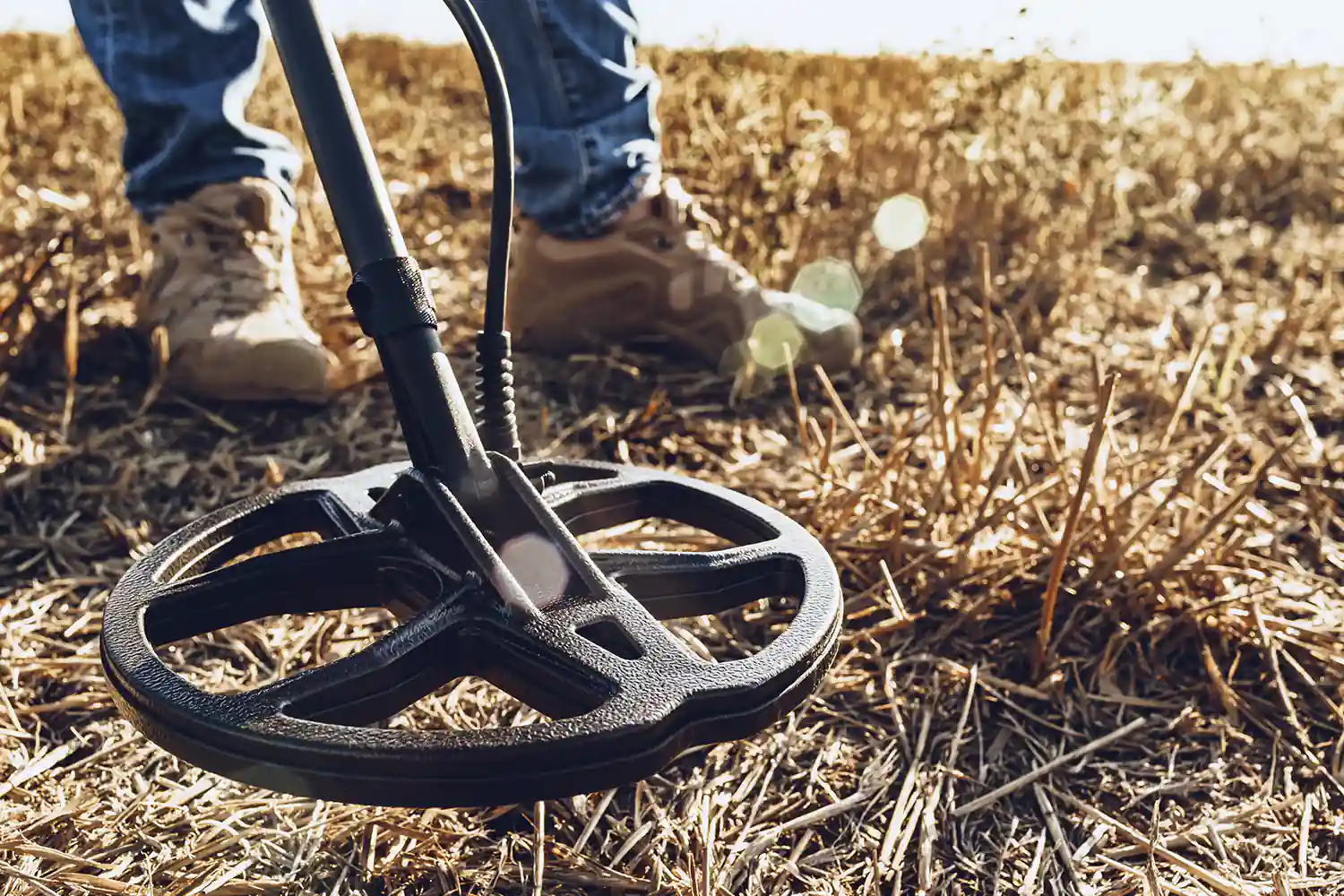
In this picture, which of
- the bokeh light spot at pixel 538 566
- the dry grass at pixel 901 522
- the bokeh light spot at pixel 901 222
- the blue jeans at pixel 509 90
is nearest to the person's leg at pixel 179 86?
the blue jeans at pixel 509 90

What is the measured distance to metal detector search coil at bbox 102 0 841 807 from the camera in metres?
0.86

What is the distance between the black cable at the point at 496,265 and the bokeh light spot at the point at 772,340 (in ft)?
3.63

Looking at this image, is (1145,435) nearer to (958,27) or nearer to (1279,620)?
(1279,620)

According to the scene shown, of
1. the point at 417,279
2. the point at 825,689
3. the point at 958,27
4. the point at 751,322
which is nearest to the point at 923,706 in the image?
the point at 825,689

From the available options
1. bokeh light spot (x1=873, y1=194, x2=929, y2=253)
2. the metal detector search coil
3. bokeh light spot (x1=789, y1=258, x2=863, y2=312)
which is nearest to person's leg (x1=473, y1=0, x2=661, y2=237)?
bokeh light spot (x1=789, y1=258, x2=863, y2=312)

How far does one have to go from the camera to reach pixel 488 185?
362 centimetres

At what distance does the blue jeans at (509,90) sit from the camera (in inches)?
75.8

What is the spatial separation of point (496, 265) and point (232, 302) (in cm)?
109

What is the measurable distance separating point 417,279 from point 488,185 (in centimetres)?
258

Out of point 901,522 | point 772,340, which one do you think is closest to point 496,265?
point 901,522

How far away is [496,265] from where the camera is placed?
1218 mm

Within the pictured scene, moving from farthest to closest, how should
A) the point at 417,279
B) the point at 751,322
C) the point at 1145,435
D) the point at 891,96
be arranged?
1. the point at 891,96
2. the point at 751,322
3. the point at 1145,435
4. the point at 417,279

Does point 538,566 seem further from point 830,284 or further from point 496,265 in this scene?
point 830,284

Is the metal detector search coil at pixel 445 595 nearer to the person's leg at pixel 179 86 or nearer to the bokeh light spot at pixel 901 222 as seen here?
the person's leg at pixel 179 86
